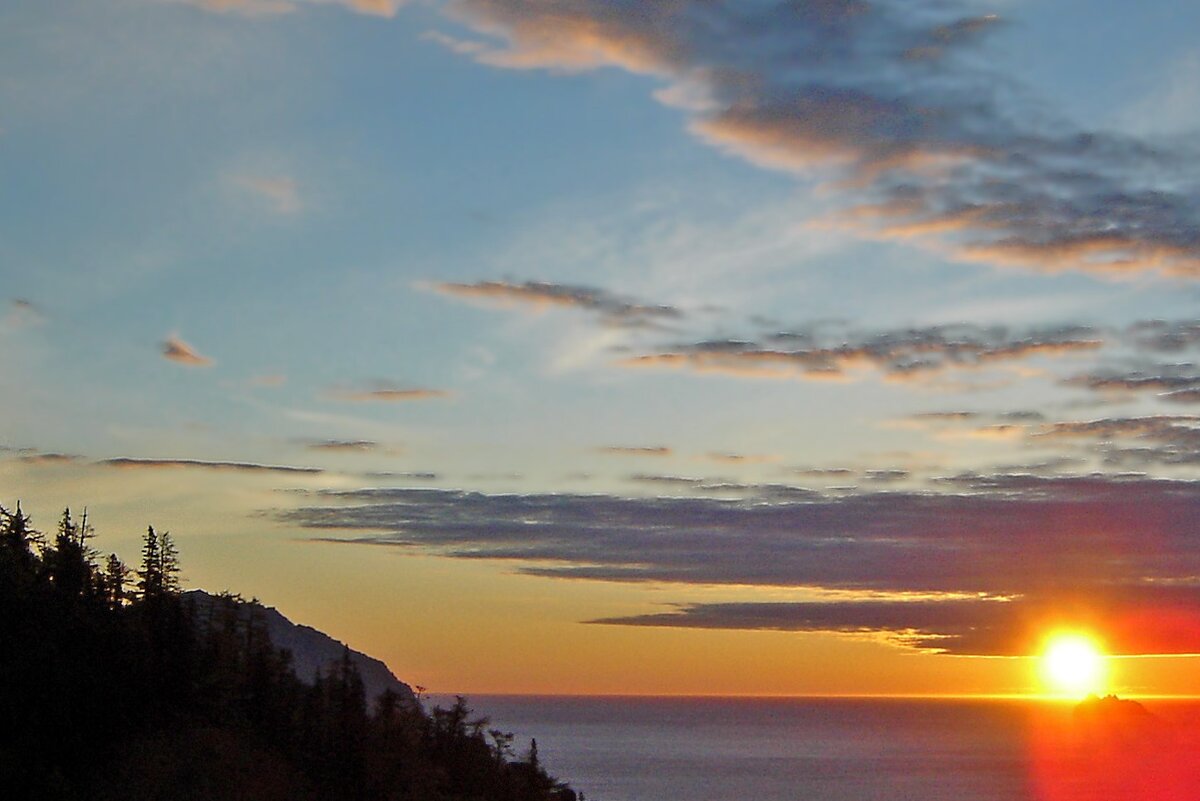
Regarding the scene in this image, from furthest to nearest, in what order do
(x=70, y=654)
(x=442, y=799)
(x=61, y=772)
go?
1. (x=442, y=799)
2. (x=70, y=654)
3. (x=61, y=772)

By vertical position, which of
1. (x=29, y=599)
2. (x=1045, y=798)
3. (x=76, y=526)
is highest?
(x=76, y=526)

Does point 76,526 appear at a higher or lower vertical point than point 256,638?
higher

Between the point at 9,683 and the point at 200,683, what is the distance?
9.90 m

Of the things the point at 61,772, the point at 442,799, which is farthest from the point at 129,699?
the point at 442,799

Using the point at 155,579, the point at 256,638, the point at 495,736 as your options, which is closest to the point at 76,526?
the point at 155,579

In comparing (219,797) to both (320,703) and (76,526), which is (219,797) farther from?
(76,526)

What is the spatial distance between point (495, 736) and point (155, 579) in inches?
927

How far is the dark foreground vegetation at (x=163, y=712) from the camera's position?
180ft

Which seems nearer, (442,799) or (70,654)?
(70,654)

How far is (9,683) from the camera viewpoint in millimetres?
57188

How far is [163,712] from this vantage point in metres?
61.7

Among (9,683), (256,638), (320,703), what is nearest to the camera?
(9,683)

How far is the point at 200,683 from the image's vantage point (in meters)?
64.1

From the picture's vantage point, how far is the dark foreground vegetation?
54.8 metres
